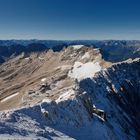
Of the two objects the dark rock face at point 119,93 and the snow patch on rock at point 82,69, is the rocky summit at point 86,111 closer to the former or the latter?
the dark rock face at point 119,93

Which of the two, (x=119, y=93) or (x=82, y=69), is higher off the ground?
(x=119, y=93)

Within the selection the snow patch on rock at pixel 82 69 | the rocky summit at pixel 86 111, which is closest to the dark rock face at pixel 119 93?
the rocky summit at pixel 86 111

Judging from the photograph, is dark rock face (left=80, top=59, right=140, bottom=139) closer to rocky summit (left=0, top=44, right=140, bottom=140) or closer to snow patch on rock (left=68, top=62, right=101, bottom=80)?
rocky summit (left=0, top=44, right=140, bottom=140)

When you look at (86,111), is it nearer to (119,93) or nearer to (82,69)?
(119,93)

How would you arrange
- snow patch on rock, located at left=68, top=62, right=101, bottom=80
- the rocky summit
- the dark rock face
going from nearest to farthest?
the rocky summit, the dark rock face, snow patch on rock, located at left=68, top=62, right=101, bottom=80

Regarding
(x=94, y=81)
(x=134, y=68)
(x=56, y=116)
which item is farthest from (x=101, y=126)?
(x=134, y=68)

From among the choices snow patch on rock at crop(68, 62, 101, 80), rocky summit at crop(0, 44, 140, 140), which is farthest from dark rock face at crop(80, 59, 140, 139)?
snow patch on rock at crop(68, 62, 101, 80)

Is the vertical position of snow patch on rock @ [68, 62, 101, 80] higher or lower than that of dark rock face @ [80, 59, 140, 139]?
lower

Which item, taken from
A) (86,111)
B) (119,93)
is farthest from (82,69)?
(86,111)

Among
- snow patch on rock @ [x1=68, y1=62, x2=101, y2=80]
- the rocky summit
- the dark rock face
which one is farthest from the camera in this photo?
snow patch on rock @ [x1=68, y1=62, x2=101, y2=80]

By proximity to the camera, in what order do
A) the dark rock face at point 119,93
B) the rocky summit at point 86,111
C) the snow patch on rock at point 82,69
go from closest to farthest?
the rocky summit at point 86,111
the dark rock face at point 119,93
the snow patch on rock at point 82,69
